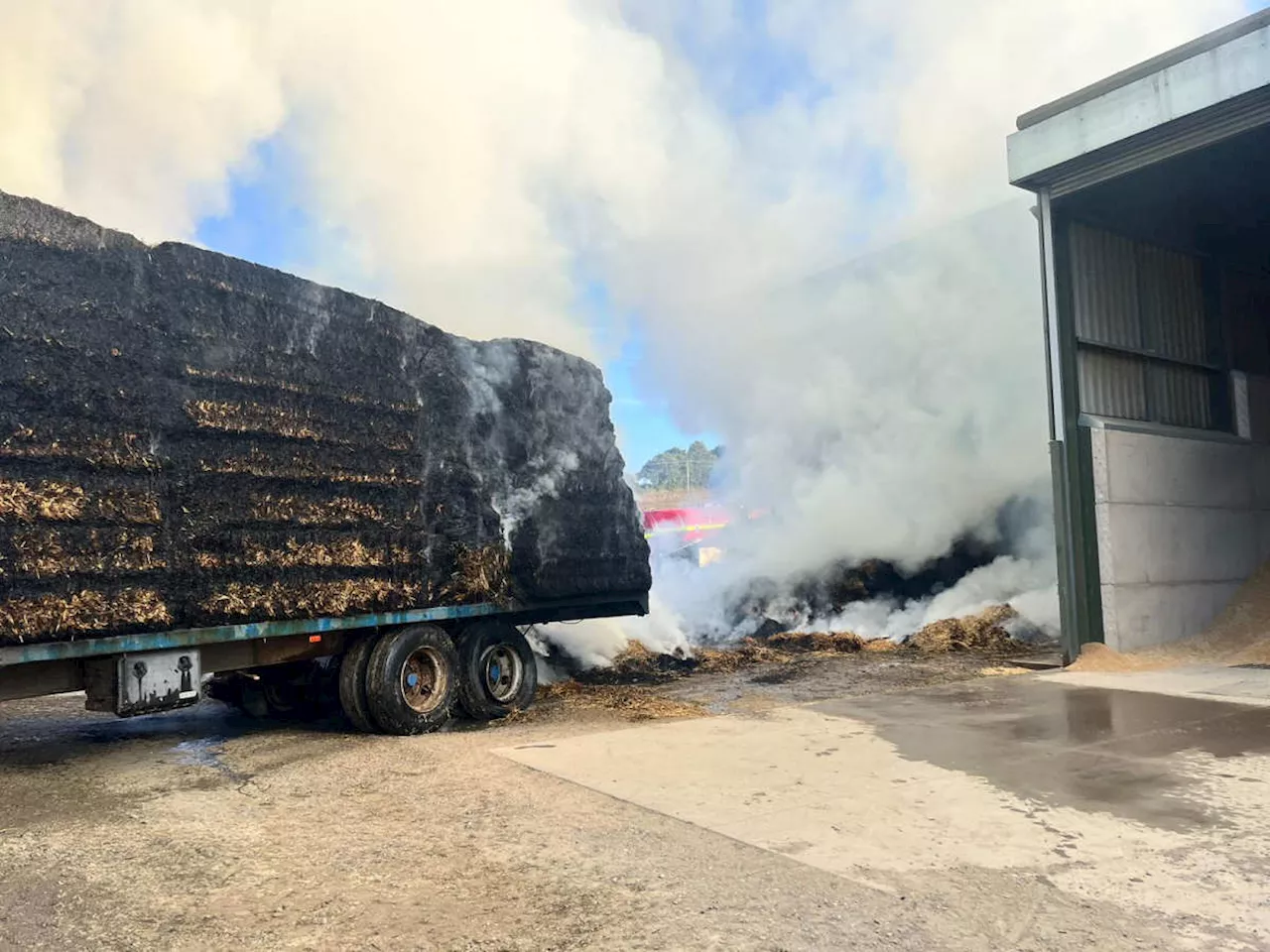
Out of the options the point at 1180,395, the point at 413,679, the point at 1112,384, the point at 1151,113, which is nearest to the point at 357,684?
the point at 413,679

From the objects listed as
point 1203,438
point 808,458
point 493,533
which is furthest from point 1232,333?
point 493,533

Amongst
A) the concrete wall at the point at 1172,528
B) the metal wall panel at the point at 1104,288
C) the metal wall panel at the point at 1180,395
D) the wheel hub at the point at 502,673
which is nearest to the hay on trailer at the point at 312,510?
the wheel hub at the point at 502,673

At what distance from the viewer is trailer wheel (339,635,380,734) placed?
6.96 m

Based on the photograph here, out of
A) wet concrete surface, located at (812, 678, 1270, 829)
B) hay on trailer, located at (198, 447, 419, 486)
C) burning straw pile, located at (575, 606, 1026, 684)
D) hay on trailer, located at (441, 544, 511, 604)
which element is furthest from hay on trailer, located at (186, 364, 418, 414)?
burning straw pile, located at (575, 606, 1026, 684)

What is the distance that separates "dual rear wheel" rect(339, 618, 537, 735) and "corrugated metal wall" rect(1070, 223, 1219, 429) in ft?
23.8

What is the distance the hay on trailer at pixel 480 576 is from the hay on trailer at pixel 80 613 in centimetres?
225

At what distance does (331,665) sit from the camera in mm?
7438

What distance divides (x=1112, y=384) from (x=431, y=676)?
8.85m

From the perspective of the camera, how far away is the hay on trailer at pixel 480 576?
24.7 ft

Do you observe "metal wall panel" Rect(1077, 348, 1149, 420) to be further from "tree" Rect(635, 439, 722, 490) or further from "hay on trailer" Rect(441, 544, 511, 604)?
"tree" Rect(635, 439, 722, 490)

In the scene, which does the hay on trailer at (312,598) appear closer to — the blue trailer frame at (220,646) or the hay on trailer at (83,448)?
the blue trailer frame at (220,646)

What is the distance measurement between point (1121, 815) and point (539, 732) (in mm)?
3954

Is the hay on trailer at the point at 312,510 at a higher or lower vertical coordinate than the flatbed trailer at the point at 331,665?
higher

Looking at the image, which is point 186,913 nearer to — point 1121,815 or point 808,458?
point 1121,815
